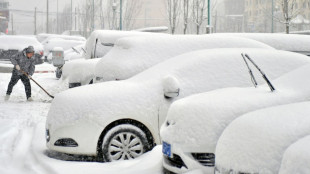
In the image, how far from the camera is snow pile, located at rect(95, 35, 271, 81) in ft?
28.3

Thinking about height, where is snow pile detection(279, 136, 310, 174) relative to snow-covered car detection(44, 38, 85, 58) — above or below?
below

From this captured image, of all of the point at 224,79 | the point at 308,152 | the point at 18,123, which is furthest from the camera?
the point at 18,123

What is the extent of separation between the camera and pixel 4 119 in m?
10.1

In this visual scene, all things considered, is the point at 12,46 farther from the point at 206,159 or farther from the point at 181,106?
the point at 206,159

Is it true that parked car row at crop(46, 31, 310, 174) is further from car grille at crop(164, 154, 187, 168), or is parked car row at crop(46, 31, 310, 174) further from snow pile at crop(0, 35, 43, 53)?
snow pile at crop(0, 35, 43, 53)

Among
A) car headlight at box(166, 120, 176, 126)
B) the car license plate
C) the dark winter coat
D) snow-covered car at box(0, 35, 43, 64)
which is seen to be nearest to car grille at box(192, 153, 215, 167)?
the car license plate

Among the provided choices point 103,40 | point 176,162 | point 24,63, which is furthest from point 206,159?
point 24,63

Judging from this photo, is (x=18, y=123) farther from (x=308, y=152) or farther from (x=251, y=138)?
(x=308, y=152)

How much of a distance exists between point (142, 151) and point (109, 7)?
2126 inches

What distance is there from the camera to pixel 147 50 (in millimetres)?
8891

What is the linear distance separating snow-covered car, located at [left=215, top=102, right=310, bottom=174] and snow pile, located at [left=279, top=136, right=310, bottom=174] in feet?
0.60

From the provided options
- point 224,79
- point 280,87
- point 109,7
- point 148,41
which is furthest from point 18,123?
point 109,7

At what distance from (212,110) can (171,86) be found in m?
1.50

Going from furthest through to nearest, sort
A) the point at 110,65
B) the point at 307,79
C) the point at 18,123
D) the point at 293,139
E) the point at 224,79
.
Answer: the point at 18,123
the point at 110,65
the point at 224,79
the point at 307,79
the point at 293,139
